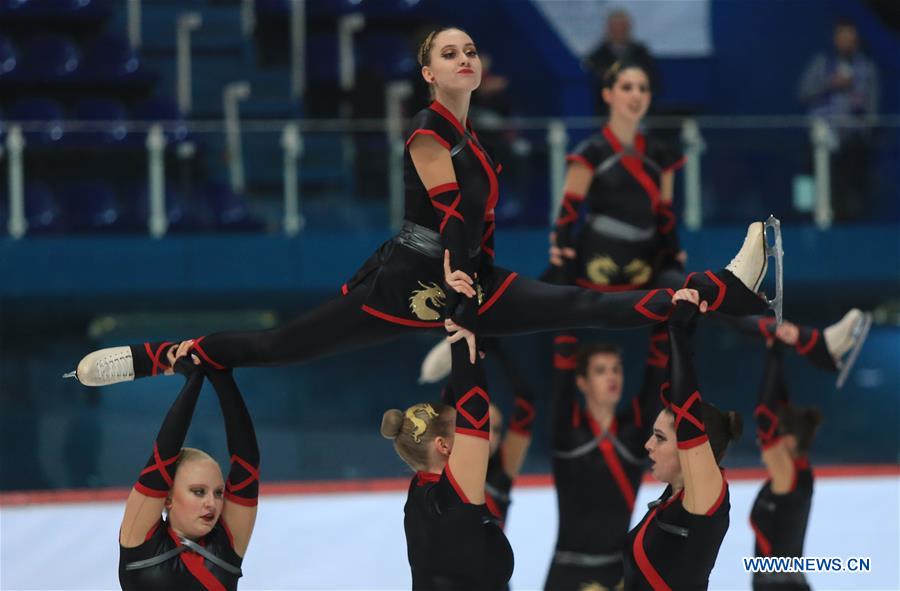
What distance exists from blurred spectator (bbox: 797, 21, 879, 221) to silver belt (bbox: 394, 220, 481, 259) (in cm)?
410

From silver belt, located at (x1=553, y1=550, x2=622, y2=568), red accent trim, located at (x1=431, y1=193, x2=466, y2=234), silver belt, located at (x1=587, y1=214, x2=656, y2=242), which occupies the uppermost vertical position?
red accent trim, located at (x1=431, y1=193, x2=466, y2=234)

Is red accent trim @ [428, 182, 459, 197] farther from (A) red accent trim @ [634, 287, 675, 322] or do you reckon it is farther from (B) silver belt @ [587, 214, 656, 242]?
(B) silver belt @ [587, 214, 656, 242]

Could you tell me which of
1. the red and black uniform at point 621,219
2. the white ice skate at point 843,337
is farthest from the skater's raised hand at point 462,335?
the white ice skate at point 843,337

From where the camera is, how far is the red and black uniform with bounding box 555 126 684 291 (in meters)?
5.07

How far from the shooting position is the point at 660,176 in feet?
16.9

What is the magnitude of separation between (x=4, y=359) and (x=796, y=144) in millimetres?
4735

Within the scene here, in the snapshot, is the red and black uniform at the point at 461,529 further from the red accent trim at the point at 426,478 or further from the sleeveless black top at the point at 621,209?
the sleeveless black top at the point at 621,209

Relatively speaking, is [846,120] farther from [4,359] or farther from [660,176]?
[4,359]

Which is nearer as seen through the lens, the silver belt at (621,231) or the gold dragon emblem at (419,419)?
the gold dragon emblem at (419,419)

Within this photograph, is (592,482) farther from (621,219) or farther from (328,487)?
(328,487)

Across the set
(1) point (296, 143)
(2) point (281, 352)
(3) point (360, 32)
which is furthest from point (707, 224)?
(2) point (281, 352)

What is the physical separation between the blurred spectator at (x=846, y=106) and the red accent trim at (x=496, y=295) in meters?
3.99

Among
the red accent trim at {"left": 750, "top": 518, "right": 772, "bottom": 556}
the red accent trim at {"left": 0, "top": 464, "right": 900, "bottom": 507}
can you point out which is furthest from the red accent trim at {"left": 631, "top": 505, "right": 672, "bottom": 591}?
the red accent trim at {"left": 0, "top": 464, "right": 900, "bottom": 507}

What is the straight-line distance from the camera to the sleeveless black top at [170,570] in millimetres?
3652
